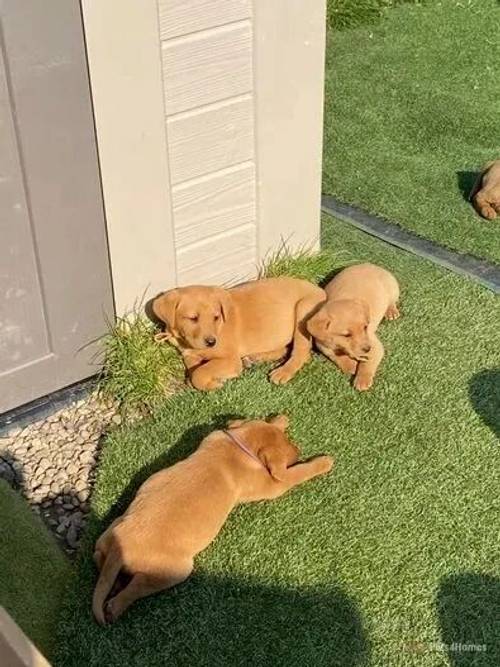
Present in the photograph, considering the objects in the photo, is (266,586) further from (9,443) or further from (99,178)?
(99,178)

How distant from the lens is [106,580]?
3404mm

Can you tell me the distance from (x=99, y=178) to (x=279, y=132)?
107 cm

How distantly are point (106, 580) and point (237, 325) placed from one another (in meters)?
1.52

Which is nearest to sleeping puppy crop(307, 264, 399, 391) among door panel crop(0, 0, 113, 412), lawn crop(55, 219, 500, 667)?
lawn crop(55, 219, 500, 667)

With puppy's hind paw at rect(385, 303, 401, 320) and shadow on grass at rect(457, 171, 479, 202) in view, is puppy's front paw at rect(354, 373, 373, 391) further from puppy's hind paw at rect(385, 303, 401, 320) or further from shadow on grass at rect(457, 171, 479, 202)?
shadow on grass at rect(457, 171, 479, 202)

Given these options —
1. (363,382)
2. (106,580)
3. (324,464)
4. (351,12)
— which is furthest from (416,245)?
(351,12)

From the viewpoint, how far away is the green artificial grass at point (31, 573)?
3.47 m

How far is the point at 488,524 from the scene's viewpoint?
12.5 feet

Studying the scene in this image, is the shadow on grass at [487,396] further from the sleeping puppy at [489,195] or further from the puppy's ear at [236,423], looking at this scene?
the sleeping puppy at [489,195]

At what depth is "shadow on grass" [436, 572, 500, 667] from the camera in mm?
3305

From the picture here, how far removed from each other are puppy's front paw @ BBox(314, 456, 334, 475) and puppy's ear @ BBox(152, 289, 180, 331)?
3.17ft

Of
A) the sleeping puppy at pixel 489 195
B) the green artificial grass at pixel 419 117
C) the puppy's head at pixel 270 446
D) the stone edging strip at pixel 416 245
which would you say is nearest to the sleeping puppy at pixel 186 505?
the puppy's head at pixel 270 446

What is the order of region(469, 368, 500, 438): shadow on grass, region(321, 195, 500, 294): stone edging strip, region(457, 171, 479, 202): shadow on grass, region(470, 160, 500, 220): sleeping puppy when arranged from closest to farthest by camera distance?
region(469, 368, 500, 438): shadow on grass < region(321, 195, 500, 294): stone edging strip < region(470, 160, 500, 220): sleeping puppy < region(457, 171, 479, 202): shadow on grass

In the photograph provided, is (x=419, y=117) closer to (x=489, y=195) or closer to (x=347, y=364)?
(x=489, y=195)
